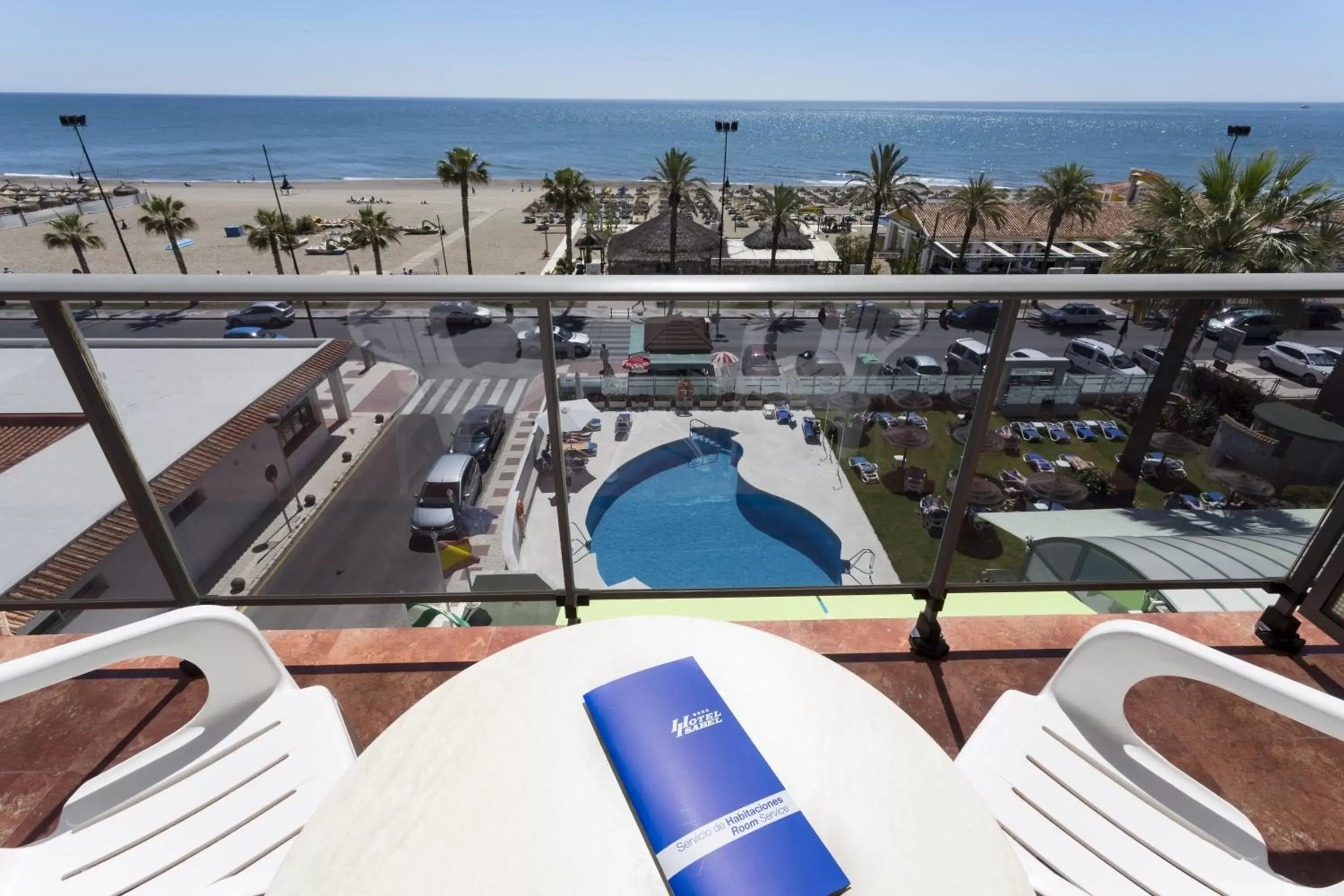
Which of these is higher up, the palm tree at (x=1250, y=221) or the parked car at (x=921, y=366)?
the parked car at (x=921, y=366)

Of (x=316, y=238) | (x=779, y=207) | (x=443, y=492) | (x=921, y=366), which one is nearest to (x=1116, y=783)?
(x=921, y=366)

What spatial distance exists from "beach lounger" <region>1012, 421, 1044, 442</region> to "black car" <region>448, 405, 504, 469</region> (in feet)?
5.73

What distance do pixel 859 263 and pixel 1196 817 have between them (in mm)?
38105

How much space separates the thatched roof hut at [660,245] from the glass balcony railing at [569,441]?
33.4m

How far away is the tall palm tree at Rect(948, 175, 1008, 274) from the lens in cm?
2741

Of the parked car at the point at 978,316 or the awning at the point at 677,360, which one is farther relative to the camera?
the awning at the point at 677,360

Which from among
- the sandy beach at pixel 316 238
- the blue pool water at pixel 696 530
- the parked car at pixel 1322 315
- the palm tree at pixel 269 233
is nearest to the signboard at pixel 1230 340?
the parked car at pixel 1322 315

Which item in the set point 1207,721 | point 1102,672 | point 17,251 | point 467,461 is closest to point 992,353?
point 1102,672

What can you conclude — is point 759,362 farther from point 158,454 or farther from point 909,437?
point 158,454

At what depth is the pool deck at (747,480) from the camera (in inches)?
85.3

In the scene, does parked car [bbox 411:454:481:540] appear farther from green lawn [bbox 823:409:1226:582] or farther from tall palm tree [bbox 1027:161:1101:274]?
tall palm tree [bbox 1027:161:1101:274]

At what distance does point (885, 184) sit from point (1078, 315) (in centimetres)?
3052

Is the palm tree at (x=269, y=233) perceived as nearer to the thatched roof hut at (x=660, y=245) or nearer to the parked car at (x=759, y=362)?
the thatched roof hut at (x=660, y=245)

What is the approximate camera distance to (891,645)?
216cm
